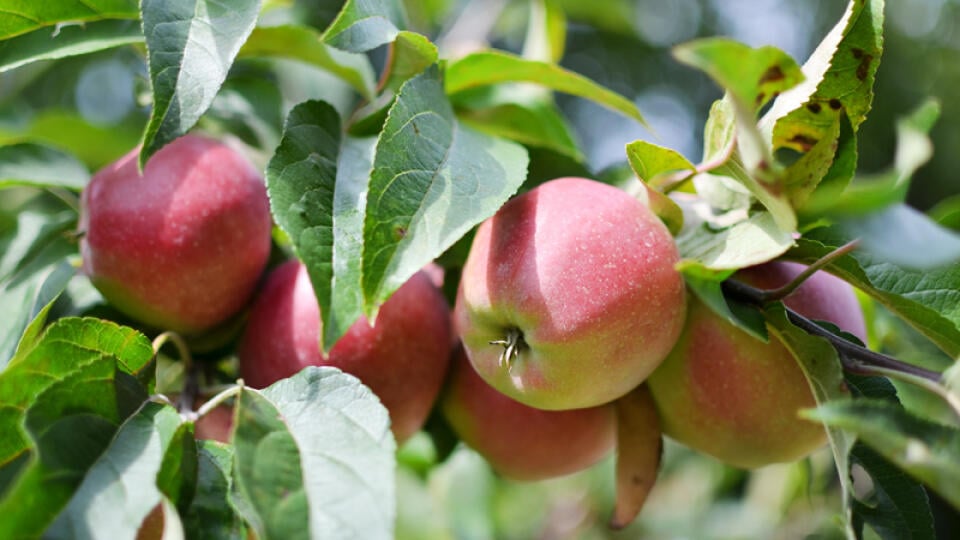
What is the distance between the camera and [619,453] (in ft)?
2.20

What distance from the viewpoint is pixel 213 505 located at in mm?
479

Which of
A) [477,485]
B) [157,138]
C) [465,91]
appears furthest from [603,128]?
[157,138]

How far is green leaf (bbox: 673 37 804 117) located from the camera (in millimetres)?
368

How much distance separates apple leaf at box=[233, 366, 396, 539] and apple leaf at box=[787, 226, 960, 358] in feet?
1.03

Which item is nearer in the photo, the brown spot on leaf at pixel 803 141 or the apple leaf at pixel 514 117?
the brown spot on leaf at pixel 803 141

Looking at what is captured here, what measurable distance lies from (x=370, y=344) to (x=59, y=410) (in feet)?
0.75

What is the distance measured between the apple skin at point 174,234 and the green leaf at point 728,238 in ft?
1.08

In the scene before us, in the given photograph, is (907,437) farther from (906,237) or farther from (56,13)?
(56,13)

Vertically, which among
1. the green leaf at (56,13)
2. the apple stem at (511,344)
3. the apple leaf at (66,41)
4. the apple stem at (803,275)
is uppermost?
the green leaf at (56,13)

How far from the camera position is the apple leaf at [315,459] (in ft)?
1.36

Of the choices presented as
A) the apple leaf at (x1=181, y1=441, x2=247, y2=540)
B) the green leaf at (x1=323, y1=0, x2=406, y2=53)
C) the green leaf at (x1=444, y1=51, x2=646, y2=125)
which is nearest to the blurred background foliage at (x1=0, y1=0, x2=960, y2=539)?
the green leaf at (x1=444, y1=51, x2=646, y2=125)

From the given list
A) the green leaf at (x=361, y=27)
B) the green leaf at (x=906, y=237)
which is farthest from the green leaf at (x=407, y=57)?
the green leaf at (x=906, y=237)

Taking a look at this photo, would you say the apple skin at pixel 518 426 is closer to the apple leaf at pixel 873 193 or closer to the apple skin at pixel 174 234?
the apple skin at pixel 174 234

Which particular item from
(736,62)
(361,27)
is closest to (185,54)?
(361,27)
